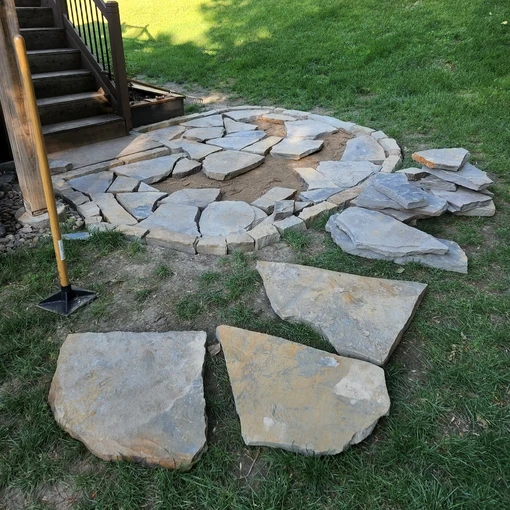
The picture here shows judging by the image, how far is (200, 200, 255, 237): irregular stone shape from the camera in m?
3.15

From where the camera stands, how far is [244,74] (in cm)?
726

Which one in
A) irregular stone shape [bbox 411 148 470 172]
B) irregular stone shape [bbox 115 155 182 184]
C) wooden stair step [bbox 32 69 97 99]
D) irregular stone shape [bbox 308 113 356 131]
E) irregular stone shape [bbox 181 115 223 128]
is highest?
wooden stair step [bbox 32 69 97 99]

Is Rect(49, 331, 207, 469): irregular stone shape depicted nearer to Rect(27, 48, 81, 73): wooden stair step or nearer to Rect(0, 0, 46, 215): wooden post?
Rect(0, 0, 46, 215): wooden post

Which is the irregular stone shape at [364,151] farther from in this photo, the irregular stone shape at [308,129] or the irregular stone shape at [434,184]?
the irregular stone shape at [434,184]

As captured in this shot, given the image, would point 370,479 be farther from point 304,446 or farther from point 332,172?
point 332,172

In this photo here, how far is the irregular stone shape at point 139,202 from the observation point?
3.40m

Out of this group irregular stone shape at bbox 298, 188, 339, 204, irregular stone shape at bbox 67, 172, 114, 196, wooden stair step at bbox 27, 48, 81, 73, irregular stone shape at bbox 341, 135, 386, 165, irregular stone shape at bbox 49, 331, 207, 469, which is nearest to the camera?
irregular stone shape at bbox 49, 331, 207, 469

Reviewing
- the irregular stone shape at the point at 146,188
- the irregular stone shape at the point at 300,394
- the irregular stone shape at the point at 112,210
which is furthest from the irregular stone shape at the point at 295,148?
the irregular stone shape at the point at 300,394

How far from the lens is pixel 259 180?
403 cm

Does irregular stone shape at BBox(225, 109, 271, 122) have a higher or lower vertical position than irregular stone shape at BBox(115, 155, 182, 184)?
higher

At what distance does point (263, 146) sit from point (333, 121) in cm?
111

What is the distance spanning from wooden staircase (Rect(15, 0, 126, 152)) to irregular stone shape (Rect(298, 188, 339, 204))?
8.04ft

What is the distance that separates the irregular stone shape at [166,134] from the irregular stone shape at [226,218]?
5.45 feet

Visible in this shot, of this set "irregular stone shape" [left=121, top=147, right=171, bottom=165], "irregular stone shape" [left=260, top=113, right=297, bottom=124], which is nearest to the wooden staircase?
"irregular stone shape" [left=121, top=147, right=171, bottom=165]
